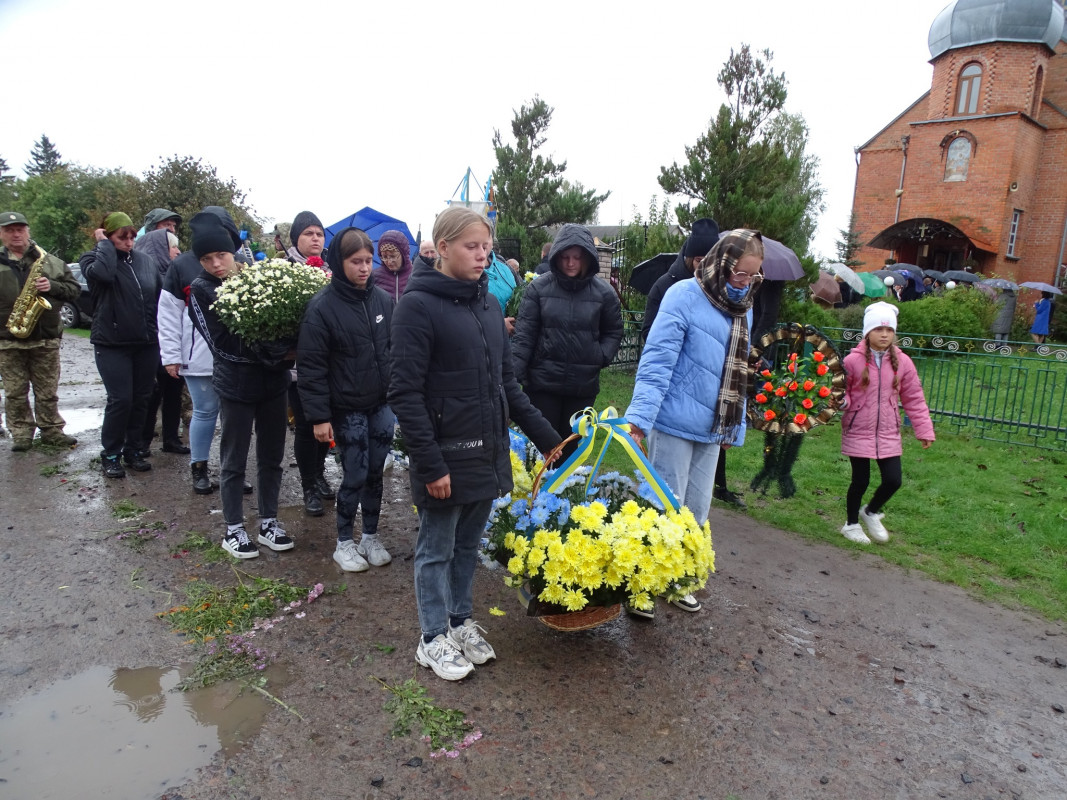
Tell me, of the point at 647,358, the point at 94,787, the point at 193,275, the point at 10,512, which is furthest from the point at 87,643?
the point at 647,358

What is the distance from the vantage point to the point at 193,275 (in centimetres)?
508

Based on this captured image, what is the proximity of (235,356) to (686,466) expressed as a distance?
278 cm

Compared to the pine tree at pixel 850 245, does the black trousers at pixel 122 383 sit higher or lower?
lower

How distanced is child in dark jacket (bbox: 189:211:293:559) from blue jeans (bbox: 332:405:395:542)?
1.71ft

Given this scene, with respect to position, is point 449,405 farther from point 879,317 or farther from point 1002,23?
point 1002,23

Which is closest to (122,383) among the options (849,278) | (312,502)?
(312,502)

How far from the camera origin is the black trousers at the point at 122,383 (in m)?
5.89

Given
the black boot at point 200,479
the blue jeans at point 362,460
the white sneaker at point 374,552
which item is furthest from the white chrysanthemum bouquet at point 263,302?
the black boot at point 200,479

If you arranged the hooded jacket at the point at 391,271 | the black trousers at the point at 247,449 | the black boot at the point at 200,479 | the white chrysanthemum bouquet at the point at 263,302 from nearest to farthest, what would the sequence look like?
the white chrysanthemum bouquet at the point at 263,302
the black trousers at the point at 247,449
the black boot at the point at 200,479
the hooded jacket at the point at 391,271

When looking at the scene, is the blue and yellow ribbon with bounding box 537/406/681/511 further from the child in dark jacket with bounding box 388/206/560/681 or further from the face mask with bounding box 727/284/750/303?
the face mask with bounding box 727/284/750/303

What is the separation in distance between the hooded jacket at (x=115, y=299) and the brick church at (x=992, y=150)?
26468mm

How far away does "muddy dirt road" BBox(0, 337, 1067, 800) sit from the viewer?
2619 millimetres

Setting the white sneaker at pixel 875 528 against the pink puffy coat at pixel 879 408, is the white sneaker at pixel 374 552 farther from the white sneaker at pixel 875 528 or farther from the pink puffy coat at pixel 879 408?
the white sneaker at pixel 875 528

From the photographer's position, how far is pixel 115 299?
5.86 m
